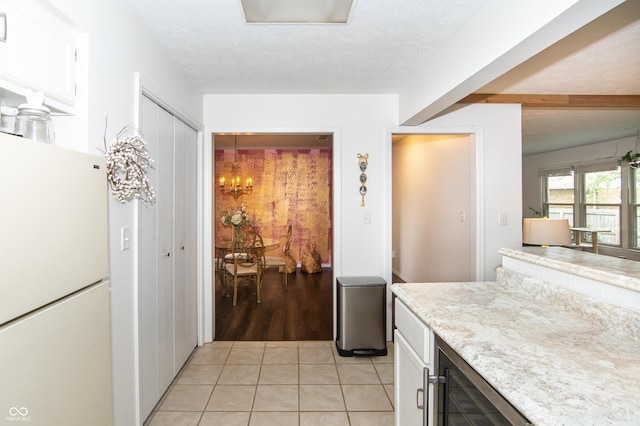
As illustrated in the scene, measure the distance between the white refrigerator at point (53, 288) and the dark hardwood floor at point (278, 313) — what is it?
2320mm

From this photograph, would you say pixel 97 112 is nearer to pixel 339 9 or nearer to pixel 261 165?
pixel 339 9

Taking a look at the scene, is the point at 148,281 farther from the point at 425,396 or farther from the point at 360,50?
the point at 360,50

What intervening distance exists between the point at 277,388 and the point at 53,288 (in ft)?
6.18

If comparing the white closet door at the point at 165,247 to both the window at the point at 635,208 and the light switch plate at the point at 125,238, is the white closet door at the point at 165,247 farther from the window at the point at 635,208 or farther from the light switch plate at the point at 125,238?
the window at the point at 635,208

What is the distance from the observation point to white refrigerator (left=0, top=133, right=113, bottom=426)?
86cm

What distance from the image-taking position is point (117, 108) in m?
Answer: 1.72

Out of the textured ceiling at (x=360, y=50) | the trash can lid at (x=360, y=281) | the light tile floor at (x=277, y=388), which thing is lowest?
the light tile floor at (x=277, y=388)

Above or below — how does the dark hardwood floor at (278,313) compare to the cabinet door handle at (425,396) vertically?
below

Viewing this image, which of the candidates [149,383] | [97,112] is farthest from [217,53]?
[149,383]

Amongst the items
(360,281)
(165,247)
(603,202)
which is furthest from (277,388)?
(603,202)

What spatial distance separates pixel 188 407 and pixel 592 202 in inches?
294

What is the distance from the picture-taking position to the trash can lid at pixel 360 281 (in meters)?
3.07

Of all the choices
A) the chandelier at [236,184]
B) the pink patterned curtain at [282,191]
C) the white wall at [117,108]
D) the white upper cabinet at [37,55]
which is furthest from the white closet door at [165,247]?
the pink patterned curtain at [282,191]

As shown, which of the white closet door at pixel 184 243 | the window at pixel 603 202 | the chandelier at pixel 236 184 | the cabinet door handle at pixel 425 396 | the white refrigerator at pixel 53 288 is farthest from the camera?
the chandelier at pixel 236 184
